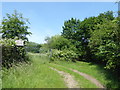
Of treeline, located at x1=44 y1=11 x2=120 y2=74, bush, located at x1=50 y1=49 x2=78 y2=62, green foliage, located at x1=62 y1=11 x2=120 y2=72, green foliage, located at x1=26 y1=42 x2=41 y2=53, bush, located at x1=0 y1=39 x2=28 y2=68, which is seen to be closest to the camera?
green foliage, located at x1=62 y1=11 x2=120 y2=72

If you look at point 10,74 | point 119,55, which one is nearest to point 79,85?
point 119,55

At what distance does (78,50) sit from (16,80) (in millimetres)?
12865

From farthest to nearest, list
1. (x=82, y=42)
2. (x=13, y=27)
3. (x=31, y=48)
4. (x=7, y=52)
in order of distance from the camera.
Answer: (x=82, y=42)
(x=31, y=48)
(x=13, y=27)
(x=7, y=52)

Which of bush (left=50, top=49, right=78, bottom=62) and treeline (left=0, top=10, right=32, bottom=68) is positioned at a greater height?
treeline (left=0, top=10, right=32, bottom=68)

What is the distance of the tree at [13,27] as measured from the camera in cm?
878

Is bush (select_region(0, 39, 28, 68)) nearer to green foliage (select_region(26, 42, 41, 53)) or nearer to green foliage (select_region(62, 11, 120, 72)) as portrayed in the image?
green foliage (select_region(26, 42, 41, 53))

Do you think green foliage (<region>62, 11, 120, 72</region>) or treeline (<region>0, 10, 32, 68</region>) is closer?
green foliage (<region>62, 11, 120, 72</region>)

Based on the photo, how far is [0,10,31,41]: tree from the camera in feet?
28.8

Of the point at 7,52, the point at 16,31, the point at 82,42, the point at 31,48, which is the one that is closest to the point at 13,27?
the point at 16,31

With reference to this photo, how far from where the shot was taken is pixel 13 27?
8.92 metres

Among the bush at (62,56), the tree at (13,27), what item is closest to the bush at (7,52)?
the tree at (13,27)

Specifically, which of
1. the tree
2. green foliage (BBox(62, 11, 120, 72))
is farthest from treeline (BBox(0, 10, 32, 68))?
Result: green foliage (BBox(62, 11, 120, 72))

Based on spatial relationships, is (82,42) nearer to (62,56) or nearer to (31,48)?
(62,56)

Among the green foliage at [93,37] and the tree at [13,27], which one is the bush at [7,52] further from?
the green foliage at [93,37]
